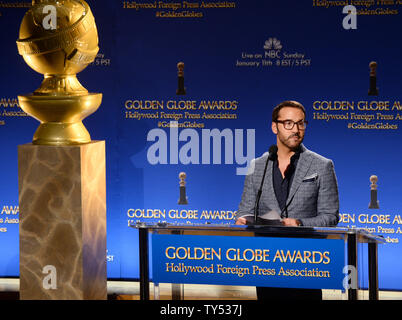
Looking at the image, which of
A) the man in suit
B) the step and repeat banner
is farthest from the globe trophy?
the step and repeat banner

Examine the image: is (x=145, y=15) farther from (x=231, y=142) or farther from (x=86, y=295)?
(x=86, y=295)

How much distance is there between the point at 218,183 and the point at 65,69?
2.38m

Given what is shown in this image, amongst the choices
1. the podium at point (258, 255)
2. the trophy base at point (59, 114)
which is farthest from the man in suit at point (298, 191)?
the trophy base at point (59, 114)

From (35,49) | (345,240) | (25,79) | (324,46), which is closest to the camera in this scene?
(345,240)

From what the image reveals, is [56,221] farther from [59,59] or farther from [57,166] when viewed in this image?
[59,59]

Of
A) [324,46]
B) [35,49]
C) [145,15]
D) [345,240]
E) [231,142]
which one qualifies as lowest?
[345,240]

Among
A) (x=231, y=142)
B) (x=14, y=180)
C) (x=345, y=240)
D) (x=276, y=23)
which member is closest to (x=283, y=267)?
(x=345, y=240)

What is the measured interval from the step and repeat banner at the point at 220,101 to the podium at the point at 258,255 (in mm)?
2290

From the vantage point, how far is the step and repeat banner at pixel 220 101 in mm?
5047

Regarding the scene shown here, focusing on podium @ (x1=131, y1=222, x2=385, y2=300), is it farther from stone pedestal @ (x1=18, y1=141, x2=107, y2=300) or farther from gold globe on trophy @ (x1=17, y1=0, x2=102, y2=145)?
gold globe on trophy @ (x1=17, y1=0, x2=102, y2=145)

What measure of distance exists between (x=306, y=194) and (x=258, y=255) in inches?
44.2

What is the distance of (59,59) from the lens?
3.17 meters

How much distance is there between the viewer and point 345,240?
2.86 m

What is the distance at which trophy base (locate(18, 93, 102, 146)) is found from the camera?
3188 millimetres
